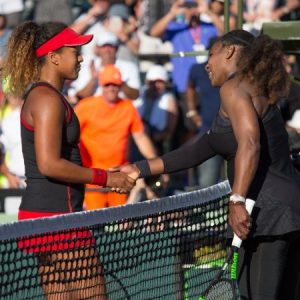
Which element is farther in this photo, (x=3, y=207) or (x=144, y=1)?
(x=144, y=1)

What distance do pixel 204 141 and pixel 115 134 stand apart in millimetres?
3988

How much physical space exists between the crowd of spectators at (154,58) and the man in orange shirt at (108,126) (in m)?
0.20

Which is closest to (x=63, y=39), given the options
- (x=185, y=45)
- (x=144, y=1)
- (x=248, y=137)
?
(x=248, y=137)

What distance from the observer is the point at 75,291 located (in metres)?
4.50

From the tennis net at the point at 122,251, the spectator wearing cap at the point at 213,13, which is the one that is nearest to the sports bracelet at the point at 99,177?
the tennis net at the point at 122,251

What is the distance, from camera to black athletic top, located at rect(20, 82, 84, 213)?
190 inches

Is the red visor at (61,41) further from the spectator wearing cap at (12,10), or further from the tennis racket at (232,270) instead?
the spectator wearing cap at (12,10)

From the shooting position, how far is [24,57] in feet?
16.3

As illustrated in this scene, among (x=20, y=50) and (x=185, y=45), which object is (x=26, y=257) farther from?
(x=185, y=45)

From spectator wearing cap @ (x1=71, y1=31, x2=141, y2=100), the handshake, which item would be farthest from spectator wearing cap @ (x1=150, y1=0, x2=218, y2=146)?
the handshake

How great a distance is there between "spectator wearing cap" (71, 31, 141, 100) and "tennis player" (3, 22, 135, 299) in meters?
5.11

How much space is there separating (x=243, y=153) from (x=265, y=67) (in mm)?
488

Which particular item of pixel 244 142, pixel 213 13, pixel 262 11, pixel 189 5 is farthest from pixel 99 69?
pixel 244 142

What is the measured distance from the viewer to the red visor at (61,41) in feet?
16.4
